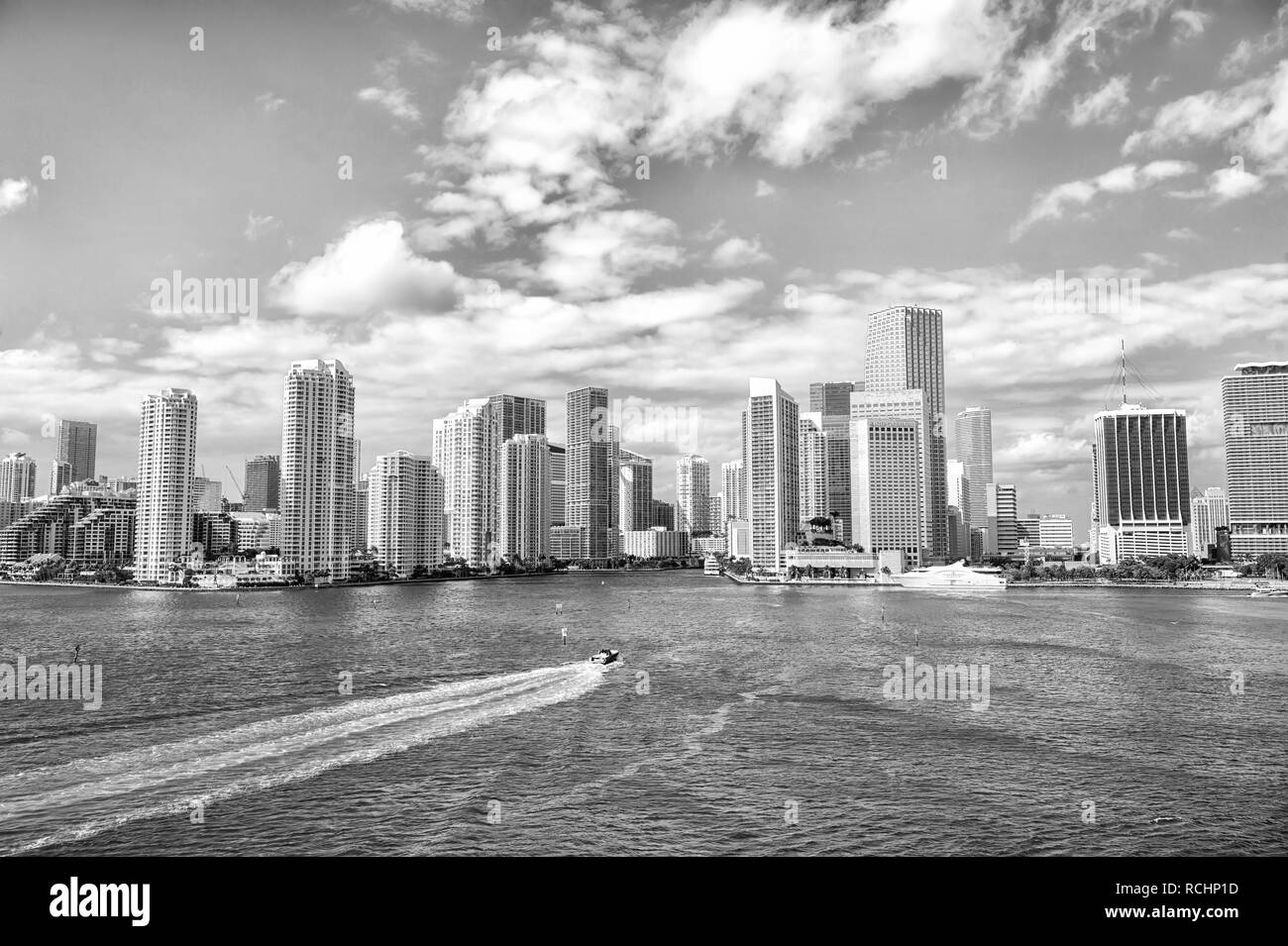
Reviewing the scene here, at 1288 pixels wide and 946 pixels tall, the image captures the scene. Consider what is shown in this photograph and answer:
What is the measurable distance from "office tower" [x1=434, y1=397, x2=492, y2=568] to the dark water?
12660 centimetres

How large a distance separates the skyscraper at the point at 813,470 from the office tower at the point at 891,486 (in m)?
29.5

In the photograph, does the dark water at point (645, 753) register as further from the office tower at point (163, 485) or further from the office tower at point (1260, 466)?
the office tower at point (1260, 466)

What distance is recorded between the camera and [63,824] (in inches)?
549

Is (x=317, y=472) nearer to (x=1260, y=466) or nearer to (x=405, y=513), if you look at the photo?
(x=405, y=513)

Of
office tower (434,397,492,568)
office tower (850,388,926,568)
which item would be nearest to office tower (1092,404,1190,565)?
office tower (850,388,926,568)

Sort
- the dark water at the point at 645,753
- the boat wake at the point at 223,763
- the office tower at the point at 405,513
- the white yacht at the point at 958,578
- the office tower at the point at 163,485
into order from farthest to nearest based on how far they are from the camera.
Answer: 1. the office tower at the point at 405,513
2. the office tower at the point at 163,485
3. the white yacht at the point at 958,578
4. the boat wake at the point at 223,763
5. the dark water at the point at 645,753

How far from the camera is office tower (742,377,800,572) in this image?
138m

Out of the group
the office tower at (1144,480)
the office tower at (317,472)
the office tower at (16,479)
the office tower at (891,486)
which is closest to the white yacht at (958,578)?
the office tower at (891,486)

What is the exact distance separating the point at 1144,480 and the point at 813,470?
62700mm

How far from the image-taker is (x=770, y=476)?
140 meters

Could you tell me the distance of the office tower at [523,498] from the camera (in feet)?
559

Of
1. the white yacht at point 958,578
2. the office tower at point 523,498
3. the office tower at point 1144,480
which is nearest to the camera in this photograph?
the white yacht at point 958,578

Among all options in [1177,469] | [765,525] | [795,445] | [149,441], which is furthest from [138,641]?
[1177,469]

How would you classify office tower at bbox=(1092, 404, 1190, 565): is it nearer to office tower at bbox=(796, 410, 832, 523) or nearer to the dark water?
office tower at bbox=(796, 410, 832, 523)
